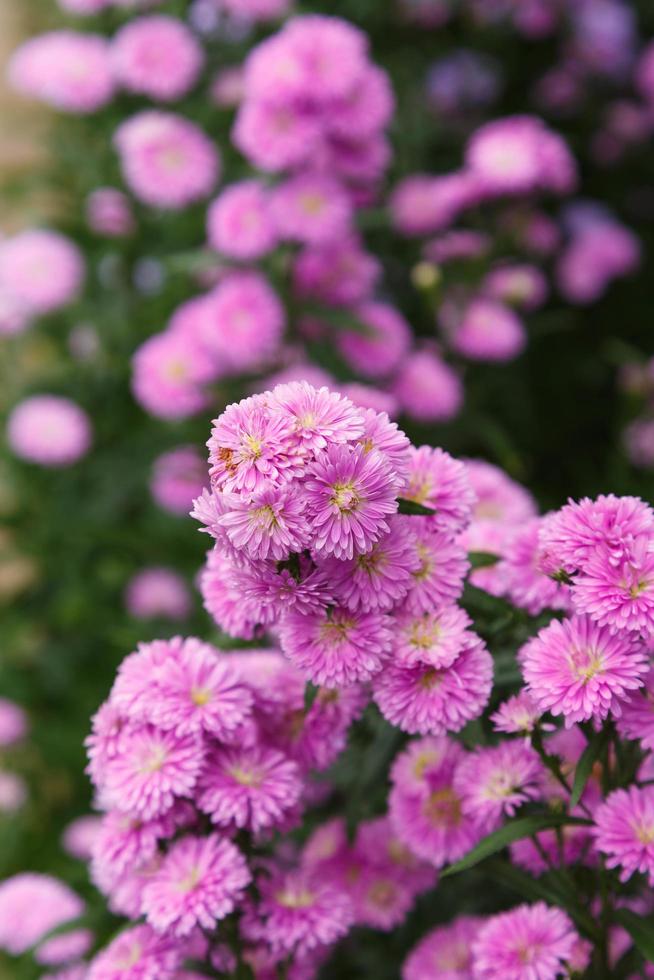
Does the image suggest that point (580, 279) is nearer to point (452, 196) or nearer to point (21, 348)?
point (452, 196)

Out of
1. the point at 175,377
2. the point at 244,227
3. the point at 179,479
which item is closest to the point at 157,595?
the point at 179,479

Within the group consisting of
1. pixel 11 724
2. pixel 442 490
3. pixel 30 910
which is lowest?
pixel 11 724

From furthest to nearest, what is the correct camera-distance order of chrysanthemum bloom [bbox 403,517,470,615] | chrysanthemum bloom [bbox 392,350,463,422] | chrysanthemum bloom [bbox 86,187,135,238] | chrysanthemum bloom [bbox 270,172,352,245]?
chrysanthemum bloom [bbox 86,187,135,238] → chrysanthemum bloom [bbox 392,350,463,422] → chrysanthemum bloom [bbox 270,172,352,245] → chrysanthemum bloom [bbox 403,517,470,615]

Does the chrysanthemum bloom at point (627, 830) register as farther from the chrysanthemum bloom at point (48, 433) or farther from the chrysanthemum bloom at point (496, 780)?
the chrysanthemum bloom at point (48, 433)

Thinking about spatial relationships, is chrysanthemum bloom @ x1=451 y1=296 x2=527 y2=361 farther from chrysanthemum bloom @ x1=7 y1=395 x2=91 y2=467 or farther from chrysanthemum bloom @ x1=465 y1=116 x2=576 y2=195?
chrysanthemum bloom @ x1=7 y1=395 x2=91 y2=467

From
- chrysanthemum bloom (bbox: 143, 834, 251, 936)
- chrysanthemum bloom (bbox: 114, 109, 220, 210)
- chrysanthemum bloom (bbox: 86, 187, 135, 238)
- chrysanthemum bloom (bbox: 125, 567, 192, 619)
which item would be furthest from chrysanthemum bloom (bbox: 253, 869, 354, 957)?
chrysanthemum bloom (bbox: 86, 187, 135, 238)

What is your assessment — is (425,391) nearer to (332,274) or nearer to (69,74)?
(332,274)
